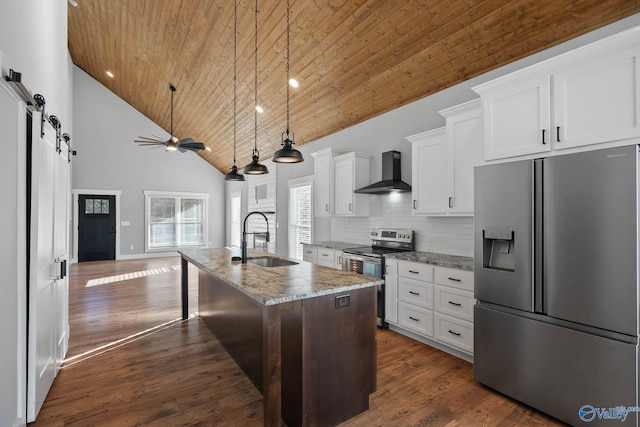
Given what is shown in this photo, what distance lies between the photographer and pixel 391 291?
3555mm

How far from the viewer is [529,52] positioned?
2.86 metres

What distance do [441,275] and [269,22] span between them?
11.4 ft

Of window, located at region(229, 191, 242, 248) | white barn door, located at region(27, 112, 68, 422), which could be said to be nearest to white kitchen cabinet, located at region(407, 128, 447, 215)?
white barn door, located at region(27, 112, 68, 422)

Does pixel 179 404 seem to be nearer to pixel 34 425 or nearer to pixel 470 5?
pixel 34 425

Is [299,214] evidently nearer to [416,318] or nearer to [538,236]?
[416,318]

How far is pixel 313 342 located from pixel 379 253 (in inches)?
81.3

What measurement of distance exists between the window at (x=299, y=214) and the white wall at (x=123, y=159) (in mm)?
5022

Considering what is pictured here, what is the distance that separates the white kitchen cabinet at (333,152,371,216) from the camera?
4.58 metres

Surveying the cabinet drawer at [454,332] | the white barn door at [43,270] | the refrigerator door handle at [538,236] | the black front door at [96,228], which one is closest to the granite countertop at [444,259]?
the cabinet drawer at [454,332]

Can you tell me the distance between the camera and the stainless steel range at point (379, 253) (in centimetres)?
367

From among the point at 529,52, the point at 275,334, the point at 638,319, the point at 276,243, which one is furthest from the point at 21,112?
the point at 276,243

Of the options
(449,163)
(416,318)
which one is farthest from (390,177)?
(416,318)

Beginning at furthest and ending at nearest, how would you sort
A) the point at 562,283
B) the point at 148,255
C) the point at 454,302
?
1. the point at 148,255
2. the point at 454,302
3. the point at 562,283

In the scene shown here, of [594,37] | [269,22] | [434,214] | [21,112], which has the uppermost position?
[269,22]
